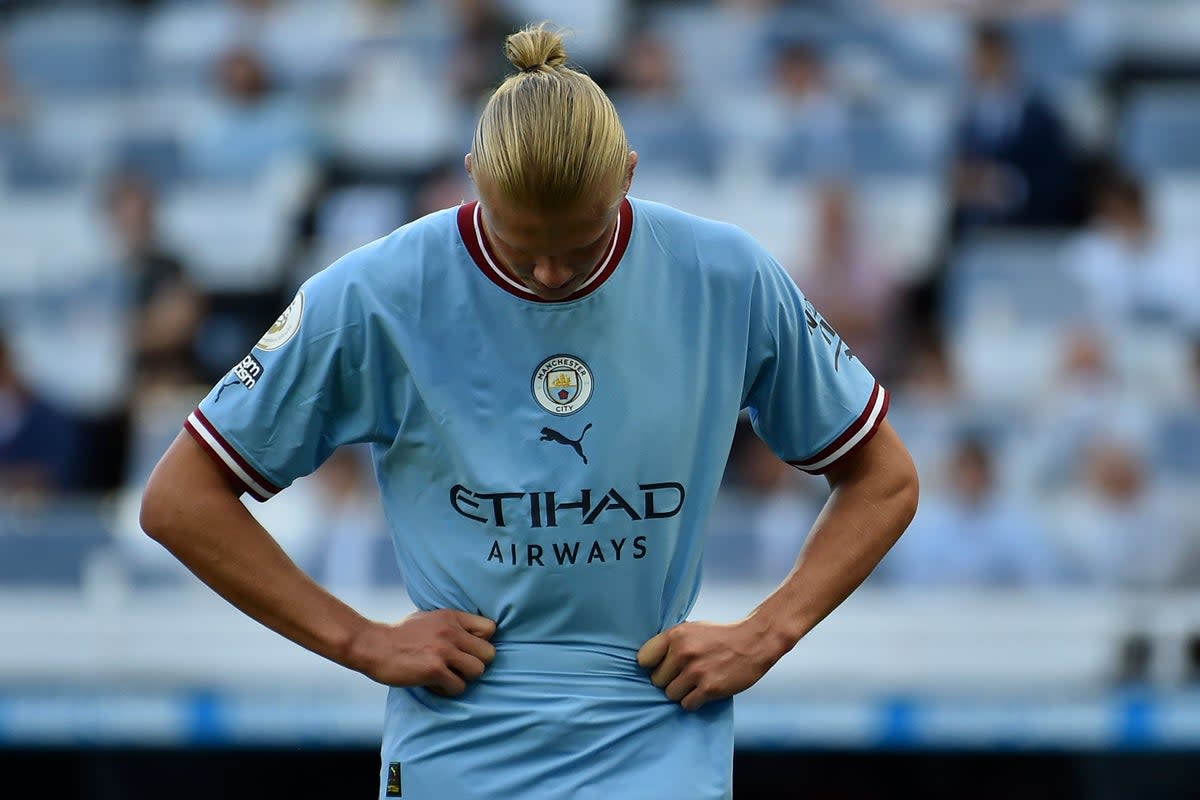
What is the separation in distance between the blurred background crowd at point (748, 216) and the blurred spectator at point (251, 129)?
15 millimetres

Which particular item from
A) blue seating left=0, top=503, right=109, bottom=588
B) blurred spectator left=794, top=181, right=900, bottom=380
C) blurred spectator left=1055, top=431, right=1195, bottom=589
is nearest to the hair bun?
blurred spectator left=1055, top=431, right=1195, bottom=589

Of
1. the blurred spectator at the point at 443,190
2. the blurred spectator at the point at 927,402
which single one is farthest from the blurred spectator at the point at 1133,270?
the blurred spectator at the point at 443,190

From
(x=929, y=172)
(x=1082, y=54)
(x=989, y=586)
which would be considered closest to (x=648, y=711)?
(x=989, y=586)

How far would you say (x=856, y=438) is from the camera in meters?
2.62

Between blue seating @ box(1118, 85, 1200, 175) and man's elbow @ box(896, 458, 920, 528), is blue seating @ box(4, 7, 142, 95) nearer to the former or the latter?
blue seating @ box(1118, 85, 1200, 175)

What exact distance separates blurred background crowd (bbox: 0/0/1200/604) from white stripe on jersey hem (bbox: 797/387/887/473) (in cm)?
280

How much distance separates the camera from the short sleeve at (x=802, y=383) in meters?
2.56

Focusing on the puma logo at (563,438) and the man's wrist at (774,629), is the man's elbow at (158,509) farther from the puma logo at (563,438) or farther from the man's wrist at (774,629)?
the man's wrist at (774,629)

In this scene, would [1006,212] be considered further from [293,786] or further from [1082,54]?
[293,786]

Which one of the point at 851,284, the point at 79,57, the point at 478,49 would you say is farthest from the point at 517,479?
the point at 79,57

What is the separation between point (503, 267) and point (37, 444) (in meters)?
5.34

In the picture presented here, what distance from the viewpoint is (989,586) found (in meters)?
5.52

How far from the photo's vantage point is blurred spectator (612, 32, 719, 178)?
8.46 meters

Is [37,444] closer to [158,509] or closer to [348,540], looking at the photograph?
[348,540]
